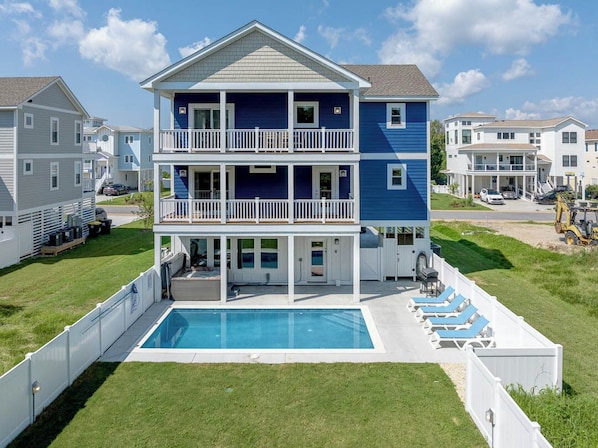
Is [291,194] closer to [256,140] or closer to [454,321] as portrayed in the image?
[256,140]

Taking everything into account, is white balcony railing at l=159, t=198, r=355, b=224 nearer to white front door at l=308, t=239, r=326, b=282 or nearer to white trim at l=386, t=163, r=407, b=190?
white front door at l=308, t=239, r=326, b=282

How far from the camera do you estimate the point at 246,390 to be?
964 centimetres

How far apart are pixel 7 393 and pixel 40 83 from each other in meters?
22.5

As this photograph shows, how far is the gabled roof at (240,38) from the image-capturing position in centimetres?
1645

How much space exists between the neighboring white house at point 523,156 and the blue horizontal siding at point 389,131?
35.0 m

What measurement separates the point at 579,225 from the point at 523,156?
85.7 ft

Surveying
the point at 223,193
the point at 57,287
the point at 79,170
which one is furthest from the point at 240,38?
the point at 79,170

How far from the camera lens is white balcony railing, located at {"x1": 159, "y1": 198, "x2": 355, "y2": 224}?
55.5 ft

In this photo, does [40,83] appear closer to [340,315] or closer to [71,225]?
[71,225]

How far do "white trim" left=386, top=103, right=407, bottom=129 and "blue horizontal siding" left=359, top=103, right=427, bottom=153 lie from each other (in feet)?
0.40

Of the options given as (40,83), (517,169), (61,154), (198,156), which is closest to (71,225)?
A: (61,154)

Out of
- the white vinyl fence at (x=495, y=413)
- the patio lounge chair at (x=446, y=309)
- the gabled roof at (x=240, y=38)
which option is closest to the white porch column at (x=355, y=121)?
the gabled roof at (x=240, y=38)

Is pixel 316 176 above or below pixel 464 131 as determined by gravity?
below

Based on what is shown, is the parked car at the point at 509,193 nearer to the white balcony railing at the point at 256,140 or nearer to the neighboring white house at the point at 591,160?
the neighboring white house at the point at 591,160
